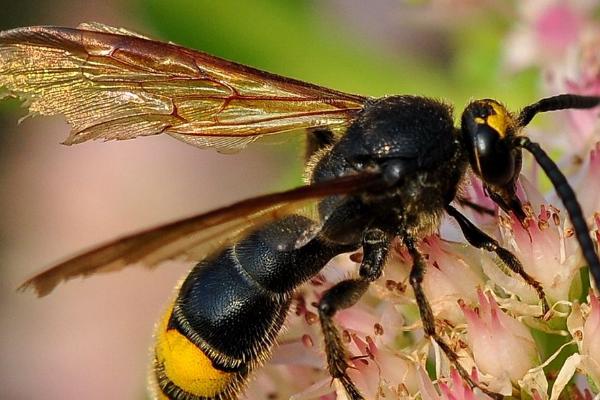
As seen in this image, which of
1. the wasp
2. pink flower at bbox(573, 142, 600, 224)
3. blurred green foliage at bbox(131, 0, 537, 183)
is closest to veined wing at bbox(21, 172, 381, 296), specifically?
the wasp

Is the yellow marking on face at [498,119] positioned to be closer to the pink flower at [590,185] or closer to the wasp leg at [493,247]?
the wasp leg at [493,247]

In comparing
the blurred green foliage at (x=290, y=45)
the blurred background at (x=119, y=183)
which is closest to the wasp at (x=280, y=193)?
the blurred green foliage at (x=290, y=45)

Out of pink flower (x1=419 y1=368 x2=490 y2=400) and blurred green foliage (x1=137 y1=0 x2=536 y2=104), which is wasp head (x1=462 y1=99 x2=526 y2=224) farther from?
blurred green foliage (x1=137 y1=0 x2=536 y2=104)

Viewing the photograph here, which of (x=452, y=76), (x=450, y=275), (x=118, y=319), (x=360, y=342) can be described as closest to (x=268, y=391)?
(x=360, y=342)

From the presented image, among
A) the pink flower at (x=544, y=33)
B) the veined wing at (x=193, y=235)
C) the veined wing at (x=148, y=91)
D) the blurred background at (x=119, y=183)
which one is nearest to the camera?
the veined wing at (x=193, y=235)

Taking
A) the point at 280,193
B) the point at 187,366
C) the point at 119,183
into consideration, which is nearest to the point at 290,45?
Answer: the point at 119,183

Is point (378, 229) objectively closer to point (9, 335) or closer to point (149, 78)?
point (149, 78)

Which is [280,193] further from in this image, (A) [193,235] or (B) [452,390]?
(B) [452,390]
